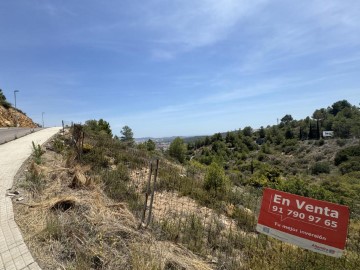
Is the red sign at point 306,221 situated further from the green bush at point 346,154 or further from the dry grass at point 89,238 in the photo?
the green bush at point 346,154

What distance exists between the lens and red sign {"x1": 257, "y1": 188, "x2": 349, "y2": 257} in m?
4.31

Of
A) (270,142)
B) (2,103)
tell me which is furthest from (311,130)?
(2,103)

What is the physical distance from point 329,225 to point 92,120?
2777cm

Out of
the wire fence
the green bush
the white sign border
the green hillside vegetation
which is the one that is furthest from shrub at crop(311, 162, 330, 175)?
the white sign border

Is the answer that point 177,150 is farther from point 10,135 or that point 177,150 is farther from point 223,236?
point 223,236

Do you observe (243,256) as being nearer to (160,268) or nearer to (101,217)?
(160,268)

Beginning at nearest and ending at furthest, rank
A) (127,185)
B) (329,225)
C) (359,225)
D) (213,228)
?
(329,225)
(213,228)
(359,225)
(127,185)

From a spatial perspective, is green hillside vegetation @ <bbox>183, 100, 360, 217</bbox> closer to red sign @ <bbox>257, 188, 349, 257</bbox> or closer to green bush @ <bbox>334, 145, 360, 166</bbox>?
green bush @ <bbox>334, 145, 360, 166</bbox>

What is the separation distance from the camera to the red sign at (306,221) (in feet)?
14.1

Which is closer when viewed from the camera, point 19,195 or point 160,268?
point 160,268

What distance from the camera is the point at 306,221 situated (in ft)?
14.8

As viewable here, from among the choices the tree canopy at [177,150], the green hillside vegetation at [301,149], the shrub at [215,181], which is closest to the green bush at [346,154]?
the green hillside vegetation at [301,149]

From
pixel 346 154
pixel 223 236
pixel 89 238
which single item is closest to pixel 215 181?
pixel 223 236

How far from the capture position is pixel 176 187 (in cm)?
1067
